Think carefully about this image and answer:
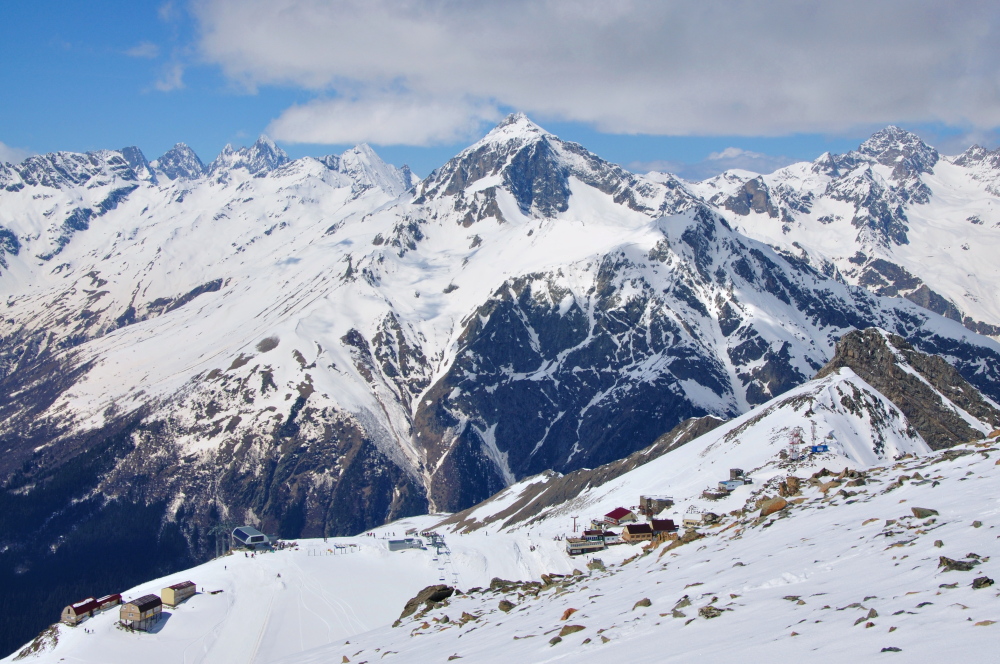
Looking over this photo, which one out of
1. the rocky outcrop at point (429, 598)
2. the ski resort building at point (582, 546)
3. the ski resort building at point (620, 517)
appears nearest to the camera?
the rocky outcrop at point (429, 598)

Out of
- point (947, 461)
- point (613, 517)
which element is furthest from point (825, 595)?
point (613, 517)

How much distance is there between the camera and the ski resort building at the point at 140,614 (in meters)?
91.1

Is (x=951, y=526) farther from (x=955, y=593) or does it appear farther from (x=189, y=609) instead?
(x=189, y=609)

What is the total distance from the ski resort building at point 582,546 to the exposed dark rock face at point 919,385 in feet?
261

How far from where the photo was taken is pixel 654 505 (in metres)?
121

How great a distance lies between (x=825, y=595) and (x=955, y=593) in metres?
4.65

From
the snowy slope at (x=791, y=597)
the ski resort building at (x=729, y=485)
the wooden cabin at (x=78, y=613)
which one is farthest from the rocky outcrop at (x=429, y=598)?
the ski resort building at (x=729, y=485)

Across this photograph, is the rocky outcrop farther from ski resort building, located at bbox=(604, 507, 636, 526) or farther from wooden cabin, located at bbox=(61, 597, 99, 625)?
ski resort building, located at bbox=(604, 507, 636, 526)

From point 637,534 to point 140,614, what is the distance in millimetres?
56372

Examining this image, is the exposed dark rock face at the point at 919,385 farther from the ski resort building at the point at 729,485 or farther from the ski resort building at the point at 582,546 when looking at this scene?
the ski resort building at the point at 582,546

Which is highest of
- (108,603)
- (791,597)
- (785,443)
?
(791,597)

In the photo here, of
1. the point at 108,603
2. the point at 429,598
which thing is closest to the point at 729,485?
the point at 429,598

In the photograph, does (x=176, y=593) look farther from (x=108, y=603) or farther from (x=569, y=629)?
(x=569, y=629)

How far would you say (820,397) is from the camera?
151 m
